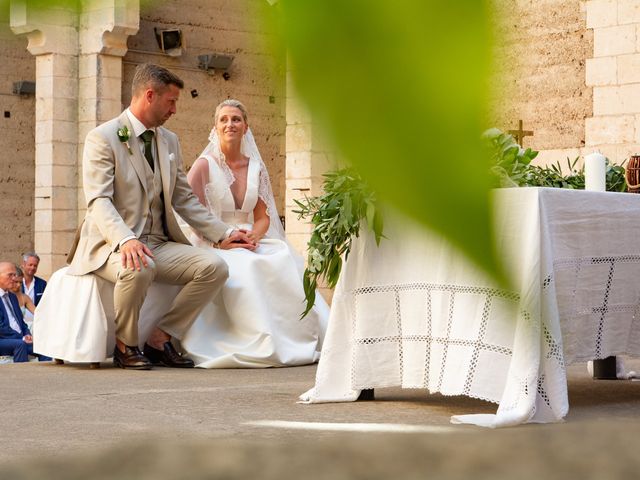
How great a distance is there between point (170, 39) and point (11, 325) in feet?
24.3

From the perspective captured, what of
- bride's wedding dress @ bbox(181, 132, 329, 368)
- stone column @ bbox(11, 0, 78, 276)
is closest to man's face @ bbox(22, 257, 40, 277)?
bride's wedding dress @ bbox(181, 132, 329, 368)

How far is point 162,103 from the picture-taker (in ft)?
17.9

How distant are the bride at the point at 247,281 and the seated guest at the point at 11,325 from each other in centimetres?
157

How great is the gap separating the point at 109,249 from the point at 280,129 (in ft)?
17.6

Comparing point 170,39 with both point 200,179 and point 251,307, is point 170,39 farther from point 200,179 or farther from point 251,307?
point 200,179

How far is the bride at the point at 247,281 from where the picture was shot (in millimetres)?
6070

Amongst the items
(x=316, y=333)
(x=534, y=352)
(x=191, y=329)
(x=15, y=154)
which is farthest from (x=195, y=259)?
(x=15, y=154)

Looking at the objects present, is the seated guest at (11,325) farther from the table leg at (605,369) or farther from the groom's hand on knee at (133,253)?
the table leg at (605,369)

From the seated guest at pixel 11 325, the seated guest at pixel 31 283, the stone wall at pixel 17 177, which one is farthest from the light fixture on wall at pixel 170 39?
the stone wall at pixel 17 177

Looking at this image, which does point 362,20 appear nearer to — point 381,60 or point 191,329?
point 381,60

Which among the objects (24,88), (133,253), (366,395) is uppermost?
(24,88)

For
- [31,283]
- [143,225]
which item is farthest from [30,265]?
[143,225]

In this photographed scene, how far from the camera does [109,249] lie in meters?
5.68

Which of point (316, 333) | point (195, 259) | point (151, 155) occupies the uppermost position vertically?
point (151, 155)
